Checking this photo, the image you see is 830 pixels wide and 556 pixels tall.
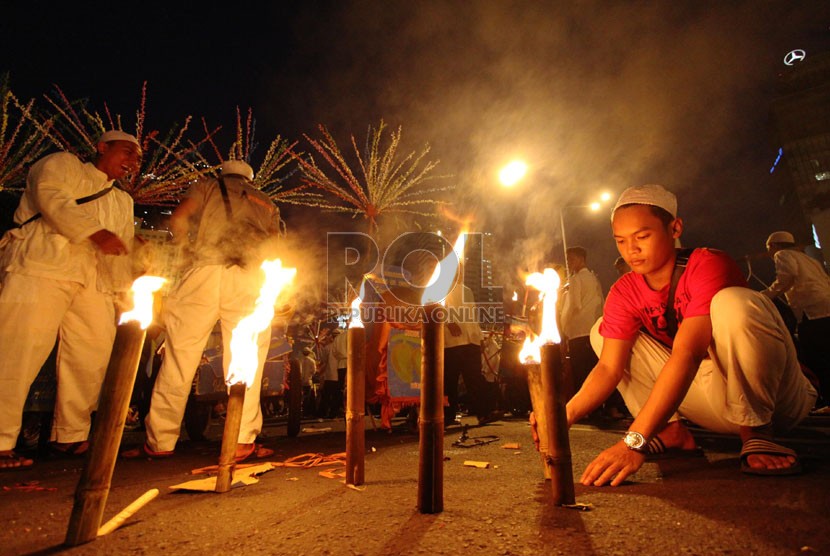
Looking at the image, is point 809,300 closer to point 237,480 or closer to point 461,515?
point 461,515

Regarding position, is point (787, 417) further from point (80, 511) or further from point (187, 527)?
point (80, 511)

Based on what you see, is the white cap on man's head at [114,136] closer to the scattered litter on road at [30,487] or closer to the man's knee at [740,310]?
the scattered litter on road at [30,487]

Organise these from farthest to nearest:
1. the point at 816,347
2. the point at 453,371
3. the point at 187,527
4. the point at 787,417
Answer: the point at 453,371 < the point at 816,347 < the point at 787,417 < the point at 187,527

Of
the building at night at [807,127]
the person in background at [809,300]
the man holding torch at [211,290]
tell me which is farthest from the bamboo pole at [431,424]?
the building at night at [807,127]

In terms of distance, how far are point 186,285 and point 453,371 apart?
4.16m

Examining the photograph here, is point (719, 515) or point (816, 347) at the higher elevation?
point (816, 347)

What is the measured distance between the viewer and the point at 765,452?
2102mm

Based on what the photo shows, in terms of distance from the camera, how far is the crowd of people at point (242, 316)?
7.37 feet

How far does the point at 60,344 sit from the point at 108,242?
1.02 meters

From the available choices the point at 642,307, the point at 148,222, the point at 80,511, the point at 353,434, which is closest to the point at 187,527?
the point at 80,511

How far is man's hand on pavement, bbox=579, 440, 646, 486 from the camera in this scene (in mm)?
2008

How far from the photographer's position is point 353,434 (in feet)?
7.54

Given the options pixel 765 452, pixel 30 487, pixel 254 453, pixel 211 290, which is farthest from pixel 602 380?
Result: pixel 30 487

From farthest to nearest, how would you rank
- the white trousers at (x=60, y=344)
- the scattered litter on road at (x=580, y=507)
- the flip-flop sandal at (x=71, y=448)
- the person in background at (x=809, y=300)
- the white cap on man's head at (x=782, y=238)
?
the white cap on man's head at (x=782, y=238) < the person in background at (x=809, y=300) < the flip-flop sandal at (x=71, y=448) < the white trousers at (x=60, y=344) < the scattered litter on road at (x=580, y=507)
